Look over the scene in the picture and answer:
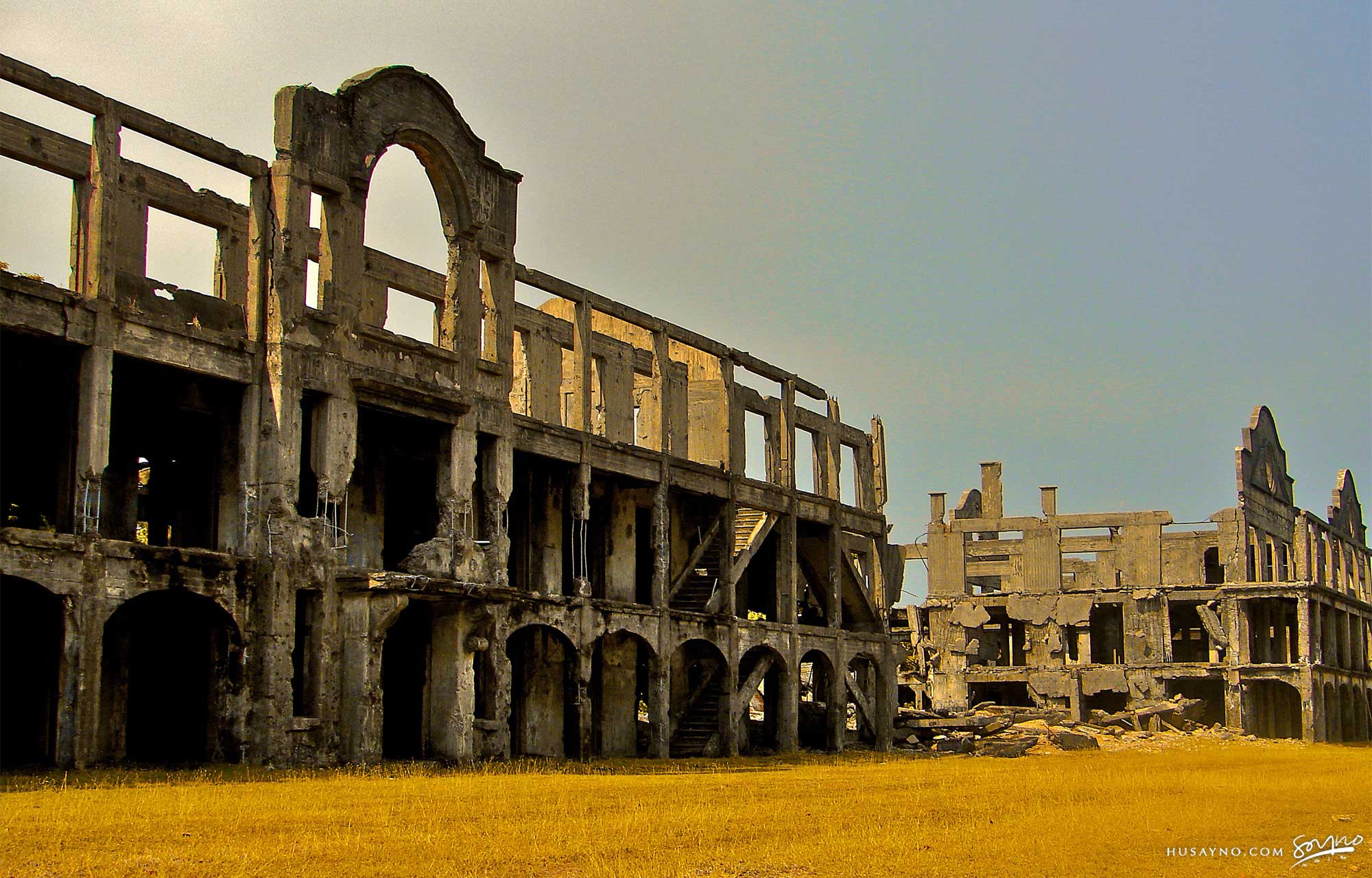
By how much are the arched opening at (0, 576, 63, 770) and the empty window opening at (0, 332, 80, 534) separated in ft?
4.52

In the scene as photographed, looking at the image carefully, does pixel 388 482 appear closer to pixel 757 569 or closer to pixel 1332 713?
pixel 757 569

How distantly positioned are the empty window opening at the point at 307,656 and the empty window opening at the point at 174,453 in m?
1.59

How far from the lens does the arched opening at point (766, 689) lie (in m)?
34.2

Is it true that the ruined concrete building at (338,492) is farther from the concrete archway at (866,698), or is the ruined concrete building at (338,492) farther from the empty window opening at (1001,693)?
the empty window opening at (1001,693)

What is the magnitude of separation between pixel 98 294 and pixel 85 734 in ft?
19.5

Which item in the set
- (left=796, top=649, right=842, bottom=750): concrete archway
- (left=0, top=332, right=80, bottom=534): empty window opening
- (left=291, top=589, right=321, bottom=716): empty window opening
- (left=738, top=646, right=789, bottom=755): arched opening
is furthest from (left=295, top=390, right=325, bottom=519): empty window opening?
(left=796, top=649, right=842, bottom=750): concrete archway

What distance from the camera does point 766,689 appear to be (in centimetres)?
3762

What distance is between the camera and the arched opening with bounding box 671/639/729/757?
33.2 meters

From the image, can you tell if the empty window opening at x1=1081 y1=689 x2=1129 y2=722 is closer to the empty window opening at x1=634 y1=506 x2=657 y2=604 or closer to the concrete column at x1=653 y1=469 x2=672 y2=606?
the empty window opening at x1=634 y1=506 x2=657 y2=604

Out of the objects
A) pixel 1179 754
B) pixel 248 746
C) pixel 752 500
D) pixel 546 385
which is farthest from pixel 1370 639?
pixel 248 746

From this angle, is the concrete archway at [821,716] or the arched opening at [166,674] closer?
the arched opening at [166,674]

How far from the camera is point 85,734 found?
2023cm

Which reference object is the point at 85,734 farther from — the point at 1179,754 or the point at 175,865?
the point at 1179,754

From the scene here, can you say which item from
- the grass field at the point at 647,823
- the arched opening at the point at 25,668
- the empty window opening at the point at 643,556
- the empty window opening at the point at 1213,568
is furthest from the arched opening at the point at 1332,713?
the arched opening at the point at 25,668
